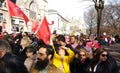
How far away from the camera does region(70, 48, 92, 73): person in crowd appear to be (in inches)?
314

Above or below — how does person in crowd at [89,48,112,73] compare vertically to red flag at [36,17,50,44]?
below

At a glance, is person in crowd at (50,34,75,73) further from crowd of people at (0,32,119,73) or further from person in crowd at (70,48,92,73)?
person in crowd at (70,48,92,73)

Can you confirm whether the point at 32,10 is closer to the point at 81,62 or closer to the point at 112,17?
the point at 112,17

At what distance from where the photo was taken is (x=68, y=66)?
7465mm

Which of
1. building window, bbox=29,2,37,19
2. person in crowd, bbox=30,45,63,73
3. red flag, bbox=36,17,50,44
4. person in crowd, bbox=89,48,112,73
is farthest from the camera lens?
building window, bbox=29,2,37,19

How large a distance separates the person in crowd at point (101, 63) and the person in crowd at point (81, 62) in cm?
30

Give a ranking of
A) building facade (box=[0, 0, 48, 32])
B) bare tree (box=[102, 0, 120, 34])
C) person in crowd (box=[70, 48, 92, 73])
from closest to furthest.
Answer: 1. person in crowd (box=[70, 48, 92, 73])
2. building facade (box=[0, 0, 48, 32])
3. bare tree (box=[102, 0, 120, 34])

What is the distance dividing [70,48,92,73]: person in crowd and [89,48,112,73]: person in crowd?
304 millimetres

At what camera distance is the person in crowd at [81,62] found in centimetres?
797

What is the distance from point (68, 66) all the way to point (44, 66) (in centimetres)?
219

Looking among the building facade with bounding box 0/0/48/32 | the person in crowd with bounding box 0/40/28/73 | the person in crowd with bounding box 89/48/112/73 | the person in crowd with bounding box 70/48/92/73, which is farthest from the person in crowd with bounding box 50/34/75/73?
the building facade with bounding box 0/0/48/32

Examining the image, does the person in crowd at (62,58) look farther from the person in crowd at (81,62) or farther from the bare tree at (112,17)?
the bare tree at (112,17)

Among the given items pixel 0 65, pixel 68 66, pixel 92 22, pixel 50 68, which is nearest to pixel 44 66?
pixel 50 68

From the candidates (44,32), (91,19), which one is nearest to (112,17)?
(91,19)
